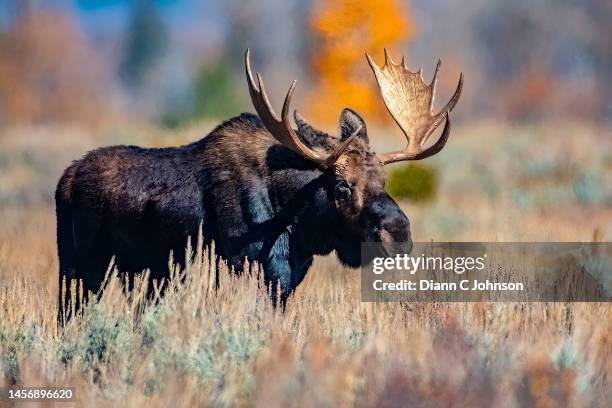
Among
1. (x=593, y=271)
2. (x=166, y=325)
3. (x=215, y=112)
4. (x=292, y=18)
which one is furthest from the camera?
(x=292, y=18)

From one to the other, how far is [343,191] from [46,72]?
50835 millimetres

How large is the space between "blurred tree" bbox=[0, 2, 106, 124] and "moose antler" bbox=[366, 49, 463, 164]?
112ft

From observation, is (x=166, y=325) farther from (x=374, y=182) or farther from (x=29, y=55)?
(x=29, y=55)

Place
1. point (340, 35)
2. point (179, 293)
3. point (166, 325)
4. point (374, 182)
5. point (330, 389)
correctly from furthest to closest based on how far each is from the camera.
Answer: point (340, 35), point (374, 182), point (179, 293), point (166, 325), point (330, 389)

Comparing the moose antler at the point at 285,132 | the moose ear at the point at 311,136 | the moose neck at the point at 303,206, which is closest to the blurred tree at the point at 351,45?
the moose ear at the point at 311,136

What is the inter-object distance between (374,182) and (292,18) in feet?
187

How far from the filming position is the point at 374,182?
838 cm

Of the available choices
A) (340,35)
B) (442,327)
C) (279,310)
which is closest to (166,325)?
(279,310)

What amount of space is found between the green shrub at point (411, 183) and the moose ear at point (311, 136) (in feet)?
35.0

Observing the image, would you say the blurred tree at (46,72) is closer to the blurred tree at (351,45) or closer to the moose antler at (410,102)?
the blurred tree at (351,45)

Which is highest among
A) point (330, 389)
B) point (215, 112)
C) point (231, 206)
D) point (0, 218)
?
point (215, 112)

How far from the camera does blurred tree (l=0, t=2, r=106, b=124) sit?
160 feet

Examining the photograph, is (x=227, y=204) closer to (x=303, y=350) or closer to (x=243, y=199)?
(x=243, y=199)

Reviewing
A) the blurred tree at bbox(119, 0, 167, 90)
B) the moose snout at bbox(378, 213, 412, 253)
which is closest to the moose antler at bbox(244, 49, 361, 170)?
the moose snout at bbox(378, 213, 412, 253)
